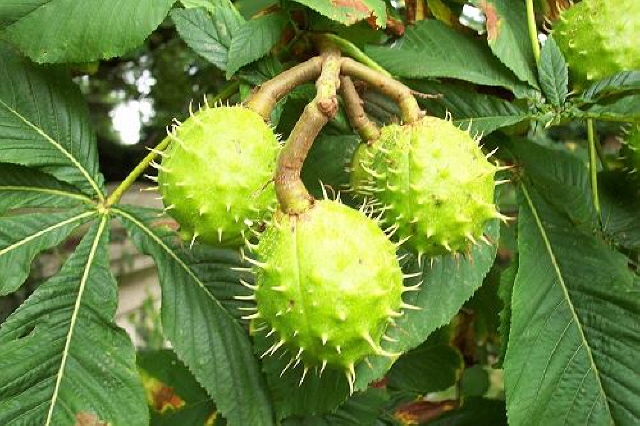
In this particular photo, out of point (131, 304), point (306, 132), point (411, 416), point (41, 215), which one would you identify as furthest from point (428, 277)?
point (131, 304)

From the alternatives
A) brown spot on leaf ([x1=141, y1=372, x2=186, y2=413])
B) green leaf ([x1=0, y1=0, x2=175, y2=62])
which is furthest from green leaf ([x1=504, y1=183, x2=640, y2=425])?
brown spot on leaf ([x1=141, y1=372, x2=186, y2=413])

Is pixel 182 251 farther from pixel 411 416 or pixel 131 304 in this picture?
pixel 131 304

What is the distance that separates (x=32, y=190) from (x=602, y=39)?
1.05 m

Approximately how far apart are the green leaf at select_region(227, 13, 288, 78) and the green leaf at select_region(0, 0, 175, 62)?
0.40ft

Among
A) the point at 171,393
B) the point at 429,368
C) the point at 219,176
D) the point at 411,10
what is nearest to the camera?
the point at 219,176

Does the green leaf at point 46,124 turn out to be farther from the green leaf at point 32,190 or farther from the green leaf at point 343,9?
the green leaf at point 343,9

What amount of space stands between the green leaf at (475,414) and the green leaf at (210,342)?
63cm

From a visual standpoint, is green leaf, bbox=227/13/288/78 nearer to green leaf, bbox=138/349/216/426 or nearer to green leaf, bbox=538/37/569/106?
green leaf, bbox=538/37/569/106

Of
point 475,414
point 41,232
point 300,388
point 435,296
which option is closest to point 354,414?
point 475,414

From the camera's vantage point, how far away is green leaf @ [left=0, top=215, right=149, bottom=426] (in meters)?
1.15

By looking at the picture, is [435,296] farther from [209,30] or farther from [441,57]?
[209,30]

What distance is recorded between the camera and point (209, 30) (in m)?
1.23

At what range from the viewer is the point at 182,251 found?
1297mm

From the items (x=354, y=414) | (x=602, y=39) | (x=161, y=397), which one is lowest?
(x=354, y=414)
